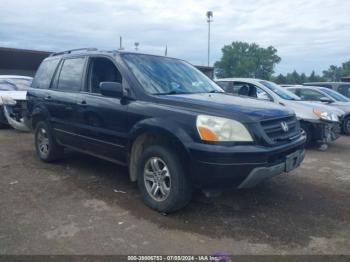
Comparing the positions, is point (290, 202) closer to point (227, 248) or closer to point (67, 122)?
point (227, 248)

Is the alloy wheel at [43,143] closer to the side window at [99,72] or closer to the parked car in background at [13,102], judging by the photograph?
the parked car in background at [13,102]

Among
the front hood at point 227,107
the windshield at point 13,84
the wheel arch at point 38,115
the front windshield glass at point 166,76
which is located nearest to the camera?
the front hood at point 227,107

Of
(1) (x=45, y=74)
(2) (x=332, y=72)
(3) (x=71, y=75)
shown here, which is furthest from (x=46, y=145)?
(2) (x=332, y=72)

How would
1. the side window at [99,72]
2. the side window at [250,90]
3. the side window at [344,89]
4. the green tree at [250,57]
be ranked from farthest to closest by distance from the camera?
1. the green tree at [250,57]
2. the side window at [344,89]
3. the side window at [250,90]
4. the side window at [99,72]

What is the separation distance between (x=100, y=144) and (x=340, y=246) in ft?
10.4

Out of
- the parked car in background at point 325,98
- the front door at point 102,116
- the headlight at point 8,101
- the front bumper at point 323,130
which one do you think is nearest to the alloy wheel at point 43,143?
the front door at point 102,116

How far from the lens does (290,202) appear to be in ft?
15.6

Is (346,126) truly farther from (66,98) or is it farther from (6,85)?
(6,85)

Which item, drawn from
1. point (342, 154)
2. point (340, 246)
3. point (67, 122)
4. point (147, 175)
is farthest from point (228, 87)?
point (340, 246)

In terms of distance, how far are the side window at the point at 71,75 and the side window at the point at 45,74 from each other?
1.20ft

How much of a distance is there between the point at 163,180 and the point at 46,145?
10.2ft

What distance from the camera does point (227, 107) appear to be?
4008mm

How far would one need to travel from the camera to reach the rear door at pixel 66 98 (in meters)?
5.58

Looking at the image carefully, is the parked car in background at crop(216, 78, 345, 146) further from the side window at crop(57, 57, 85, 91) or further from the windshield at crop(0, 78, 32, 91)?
the windshield at crop(0, 78, 32, 91)
